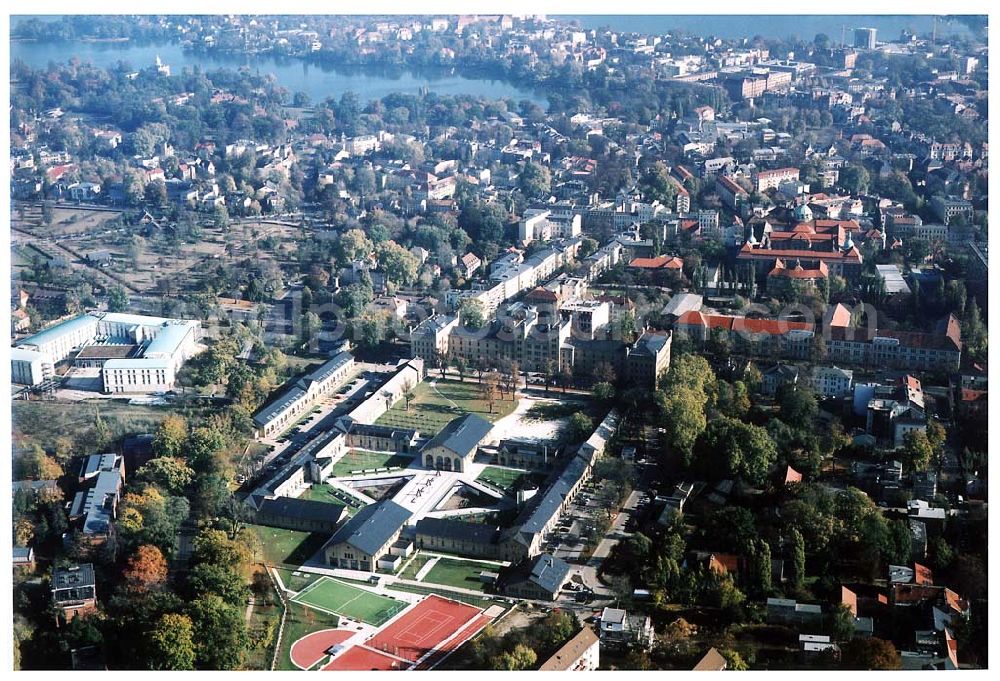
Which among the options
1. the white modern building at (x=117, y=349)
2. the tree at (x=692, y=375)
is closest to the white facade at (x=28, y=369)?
the white modern building at (x=117, y=349)

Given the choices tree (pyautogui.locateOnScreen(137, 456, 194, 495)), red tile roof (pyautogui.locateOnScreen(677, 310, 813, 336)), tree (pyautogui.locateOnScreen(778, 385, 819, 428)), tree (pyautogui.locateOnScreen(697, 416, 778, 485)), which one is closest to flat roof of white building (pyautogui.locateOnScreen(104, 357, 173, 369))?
tree (pyautogui.locateOnScreen(137, 456, 194, 495))

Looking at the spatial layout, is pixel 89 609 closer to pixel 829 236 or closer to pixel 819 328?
pixel 819 328

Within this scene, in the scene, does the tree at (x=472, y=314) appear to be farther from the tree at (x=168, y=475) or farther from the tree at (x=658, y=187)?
the tree at (x=658, y=187)

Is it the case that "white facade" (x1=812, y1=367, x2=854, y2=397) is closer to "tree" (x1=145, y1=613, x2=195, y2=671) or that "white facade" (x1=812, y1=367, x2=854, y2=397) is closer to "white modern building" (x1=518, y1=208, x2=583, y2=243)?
"tree" (x1=145, y1=613, x2=195, y2=671)

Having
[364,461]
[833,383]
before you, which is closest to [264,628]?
[364,461]

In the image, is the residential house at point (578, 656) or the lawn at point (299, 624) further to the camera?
the lawn at point (299, 624)

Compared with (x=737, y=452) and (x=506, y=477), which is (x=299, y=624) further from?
(x=737, y=452)
